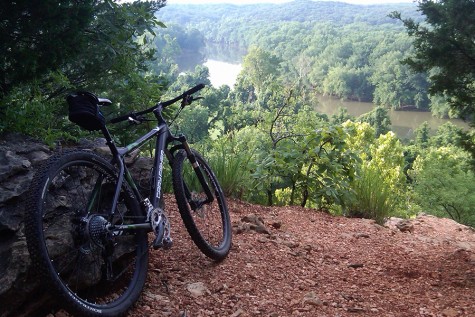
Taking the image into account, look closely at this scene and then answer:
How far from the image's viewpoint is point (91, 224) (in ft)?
6.59

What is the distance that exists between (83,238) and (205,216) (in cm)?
133

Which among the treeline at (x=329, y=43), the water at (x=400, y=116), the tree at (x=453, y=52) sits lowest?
the water at (x=400, y=116)

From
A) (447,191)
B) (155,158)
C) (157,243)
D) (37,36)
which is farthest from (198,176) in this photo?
(447,191)

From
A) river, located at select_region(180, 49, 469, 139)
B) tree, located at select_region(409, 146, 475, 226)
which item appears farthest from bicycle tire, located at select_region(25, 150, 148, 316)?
A: river, located at select_region(180, 49, 469, 139)

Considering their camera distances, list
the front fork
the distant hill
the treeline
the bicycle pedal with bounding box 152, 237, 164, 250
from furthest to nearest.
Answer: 1. the distant hill
2. the treeline
3. the front fork
4. the bicycle pedal with bounding box 152, 237, 164, 250

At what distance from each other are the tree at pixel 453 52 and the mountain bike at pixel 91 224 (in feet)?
8.58

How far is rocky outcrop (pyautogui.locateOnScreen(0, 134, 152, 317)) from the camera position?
1852mm

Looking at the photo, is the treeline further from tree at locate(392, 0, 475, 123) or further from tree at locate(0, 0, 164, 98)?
tree at locate(0, 0, 164, 98)

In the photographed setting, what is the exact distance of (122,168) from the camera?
2303mm

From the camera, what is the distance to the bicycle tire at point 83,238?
180 centimetres

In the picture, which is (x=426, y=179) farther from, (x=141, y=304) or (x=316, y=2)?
(x=316, y=2)

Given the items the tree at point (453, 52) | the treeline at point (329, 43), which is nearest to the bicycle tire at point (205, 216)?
the tree at point (453, 52)

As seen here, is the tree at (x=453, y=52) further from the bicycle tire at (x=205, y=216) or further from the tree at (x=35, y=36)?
the tree at (x=35, y=36)

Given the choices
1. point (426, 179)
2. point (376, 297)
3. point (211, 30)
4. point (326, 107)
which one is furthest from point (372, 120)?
point (211, 30)
